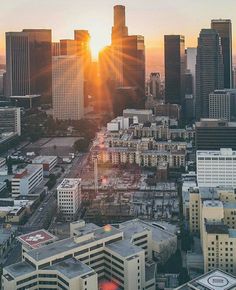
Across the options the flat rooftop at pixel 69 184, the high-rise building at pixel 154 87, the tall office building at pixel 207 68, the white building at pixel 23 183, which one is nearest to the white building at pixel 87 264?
the flat rooftop at pixel 69 184

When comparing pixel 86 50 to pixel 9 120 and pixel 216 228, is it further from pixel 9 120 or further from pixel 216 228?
pixel 216 228

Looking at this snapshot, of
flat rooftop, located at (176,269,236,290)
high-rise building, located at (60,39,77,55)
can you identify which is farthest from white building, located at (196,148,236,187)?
high-rise building, located at (60,39,77,55)

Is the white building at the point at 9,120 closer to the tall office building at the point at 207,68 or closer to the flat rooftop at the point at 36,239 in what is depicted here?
the tall office building at the point at 207,68

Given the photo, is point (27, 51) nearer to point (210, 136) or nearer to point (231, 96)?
point (231, 96)

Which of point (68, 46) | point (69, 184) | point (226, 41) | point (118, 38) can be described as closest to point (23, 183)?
point (69, 184)

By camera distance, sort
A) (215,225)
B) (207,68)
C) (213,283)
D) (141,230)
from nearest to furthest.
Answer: (213,283), (215,225), (141,230), (207,68)

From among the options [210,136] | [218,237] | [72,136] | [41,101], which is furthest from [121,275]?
[41,101]

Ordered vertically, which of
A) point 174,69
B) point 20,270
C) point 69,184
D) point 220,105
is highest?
point 174,69
